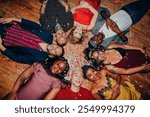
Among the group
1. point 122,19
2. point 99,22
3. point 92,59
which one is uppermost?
point 122,19

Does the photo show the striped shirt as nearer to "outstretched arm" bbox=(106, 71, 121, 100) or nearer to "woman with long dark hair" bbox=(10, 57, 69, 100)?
"woman with long dark hair" bbox=(10, 57, 69, 100)

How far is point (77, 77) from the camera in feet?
12.2

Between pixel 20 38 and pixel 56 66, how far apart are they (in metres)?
0.59

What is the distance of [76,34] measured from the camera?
3775mm

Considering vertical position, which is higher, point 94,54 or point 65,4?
point 65,4

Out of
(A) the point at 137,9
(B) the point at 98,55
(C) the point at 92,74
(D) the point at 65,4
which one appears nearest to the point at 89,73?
(C) the point at 92,74

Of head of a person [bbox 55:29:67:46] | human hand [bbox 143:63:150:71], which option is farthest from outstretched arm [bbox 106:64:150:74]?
head of a person [bbox 55:29:67:46]

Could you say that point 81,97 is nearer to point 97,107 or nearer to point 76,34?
point 97,107

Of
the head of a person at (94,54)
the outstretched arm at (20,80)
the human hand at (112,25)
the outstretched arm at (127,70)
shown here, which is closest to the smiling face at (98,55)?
the head of a person at (94,54)

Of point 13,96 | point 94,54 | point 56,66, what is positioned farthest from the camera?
point 94,54

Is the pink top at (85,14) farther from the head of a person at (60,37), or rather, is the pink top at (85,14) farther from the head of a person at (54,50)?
the head of a person at (54,50)

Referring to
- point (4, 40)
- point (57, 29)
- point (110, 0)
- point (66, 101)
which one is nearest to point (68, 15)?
point (57, 29)

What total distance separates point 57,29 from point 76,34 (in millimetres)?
263

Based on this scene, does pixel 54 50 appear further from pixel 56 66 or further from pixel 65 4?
pixel 65 4
